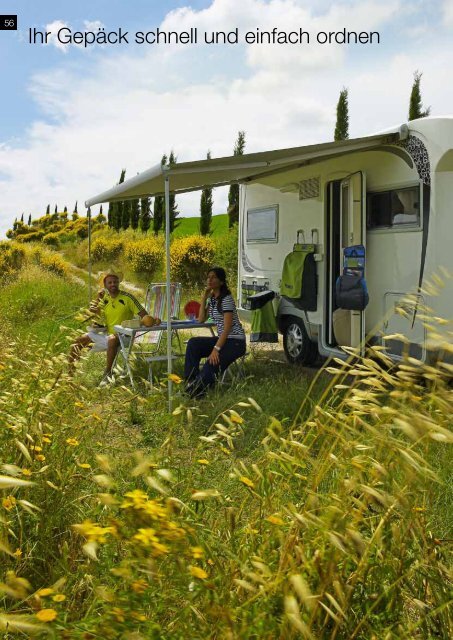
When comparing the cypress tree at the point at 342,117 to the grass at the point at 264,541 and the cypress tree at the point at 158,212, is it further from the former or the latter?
the grass at the point at 264,541

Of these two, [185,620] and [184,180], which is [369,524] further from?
[184,180]

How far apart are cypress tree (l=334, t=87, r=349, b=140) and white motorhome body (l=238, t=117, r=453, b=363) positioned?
52.1ft

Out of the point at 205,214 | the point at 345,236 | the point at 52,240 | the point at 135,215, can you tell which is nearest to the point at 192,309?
the point at 345,236

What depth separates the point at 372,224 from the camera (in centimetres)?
679

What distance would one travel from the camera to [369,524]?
5.87ft

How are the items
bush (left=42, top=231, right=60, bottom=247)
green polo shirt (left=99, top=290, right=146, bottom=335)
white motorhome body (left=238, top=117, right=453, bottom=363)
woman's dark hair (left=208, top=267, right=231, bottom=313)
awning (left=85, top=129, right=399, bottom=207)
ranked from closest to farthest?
awning (left=85, top=129, right=399, bottom=207)
white motorhome body (left=238, top=117, right=453, bottom=363)
woman's dark hair (left=208, top=267, right=231, bottom=313)
green polo shirt (left=99, top=290, right=146, bottom=335)
bush (left=42, top=231, right=60, bottom=247)

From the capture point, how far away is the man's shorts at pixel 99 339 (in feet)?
23.0

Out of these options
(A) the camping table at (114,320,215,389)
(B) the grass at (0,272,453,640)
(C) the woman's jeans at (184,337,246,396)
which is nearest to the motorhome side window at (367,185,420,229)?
(C) the woman's jeans at (184,337,246,396)

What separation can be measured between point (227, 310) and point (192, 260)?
1131 cm

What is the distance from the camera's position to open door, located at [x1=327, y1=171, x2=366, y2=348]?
22.0 ft

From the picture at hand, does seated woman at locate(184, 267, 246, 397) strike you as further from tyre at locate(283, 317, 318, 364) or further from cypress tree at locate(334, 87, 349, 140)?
cypress tree at locate(334, 87, 349, 140)

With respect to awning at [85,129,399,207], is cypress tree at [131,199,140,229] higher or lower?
higher

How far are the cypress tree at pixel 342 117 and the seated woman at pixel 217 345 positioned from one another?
18.6 m

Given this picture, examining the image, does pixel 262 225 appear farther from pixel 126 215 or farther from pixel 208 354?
pixel 126 215
